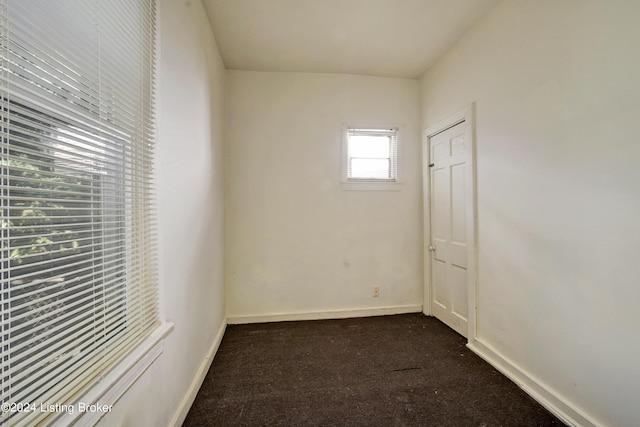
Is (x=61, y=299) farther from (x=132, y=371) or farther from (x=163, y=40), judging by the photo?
(x=163, y=40)

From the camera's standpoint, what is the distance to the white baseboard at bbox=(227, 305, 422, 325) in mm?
2752

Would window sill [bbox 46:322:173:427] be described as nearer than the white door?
Yes

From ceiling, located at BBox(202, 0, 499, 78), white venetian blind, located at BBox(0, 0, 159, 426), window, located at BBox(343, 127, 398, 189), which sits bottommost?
white venetian blind, located at BBox(0, 0, 159, 426)

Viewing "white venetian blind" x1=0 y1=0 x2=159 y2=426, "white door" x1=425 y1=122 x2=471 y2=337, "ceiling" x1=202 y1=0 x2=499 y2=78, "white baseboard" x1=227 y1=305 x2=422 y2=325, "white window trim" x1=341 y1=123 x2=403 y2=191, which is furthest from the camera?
"white window trim" x1=341 y1=123 x2=403 y2=191

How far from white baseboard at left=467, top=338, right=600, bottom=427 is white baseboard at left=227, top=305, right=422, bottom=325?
0.88 m

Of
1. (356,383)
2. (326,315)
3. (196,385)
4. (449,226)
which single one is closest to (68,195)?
(196,385)

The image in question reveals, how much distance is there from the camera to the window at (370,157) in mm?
2906

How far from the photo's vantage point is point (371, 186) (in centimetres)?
292

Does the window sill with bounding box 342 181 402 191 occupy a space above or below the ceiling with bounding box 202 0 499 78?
below

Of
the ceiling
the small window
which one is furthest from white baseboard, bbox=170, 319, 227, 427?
the ceiling

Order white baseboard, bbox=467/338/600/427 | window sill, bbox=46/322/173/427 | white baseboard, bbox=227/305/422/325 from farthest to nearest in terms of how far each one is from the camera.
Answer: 1. white baseboard, bbox=227/305/422/325
2. white baseboard, bbox=467/338/600/427
3. window sill, bbox=46/322/173/427

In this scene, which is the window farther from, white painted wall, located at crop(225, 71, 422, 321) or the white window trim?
white painted wall, located at crop(225, 71, 422, 321)

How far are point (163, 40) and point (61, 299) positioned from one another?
128 cm

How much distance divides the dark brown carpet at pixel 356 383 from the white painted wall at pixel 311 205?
0.45 m
